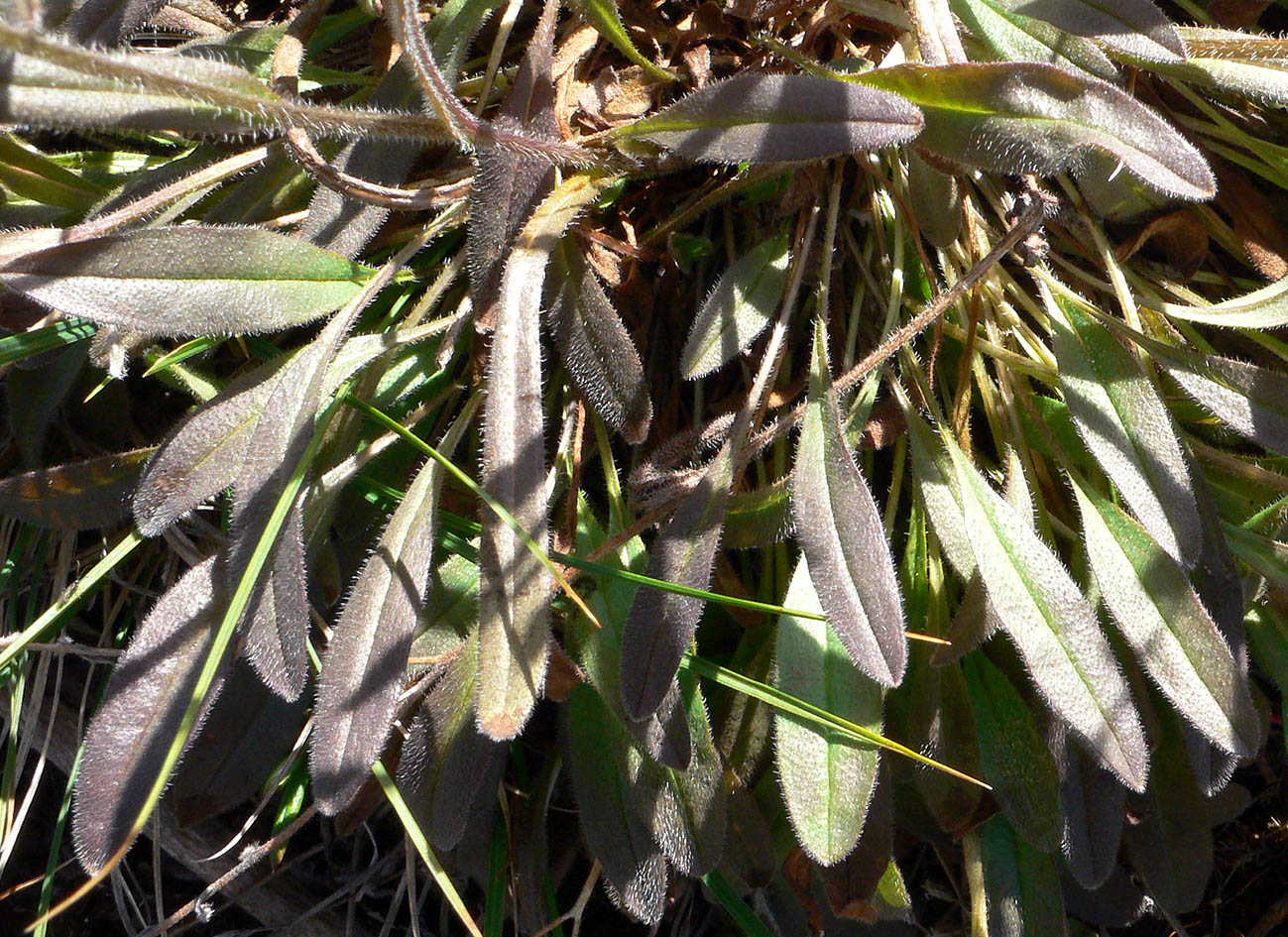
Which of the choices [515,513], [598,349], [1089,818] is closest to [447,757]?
[515,513]

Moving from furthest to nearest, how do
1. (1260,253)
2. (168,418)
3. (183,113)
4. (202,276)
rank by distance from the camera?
1. (168,418)
2. (1260,253)
3. (202,276)
4. (183,113)

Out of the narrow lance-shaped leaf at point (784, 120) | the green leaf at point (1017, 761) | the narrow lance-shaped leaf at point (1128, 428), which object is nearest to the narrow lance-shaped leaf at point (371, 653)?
the narrow lance-shaped leaf at point (784, 120)

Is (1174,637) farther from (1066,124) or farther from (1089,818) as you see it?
(1066,124)

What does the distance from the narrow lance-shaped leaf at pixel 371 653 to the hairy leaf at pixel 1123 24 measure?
731 millimetres

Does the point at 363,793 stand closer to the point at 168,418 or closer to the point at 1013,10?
the point at 168,418

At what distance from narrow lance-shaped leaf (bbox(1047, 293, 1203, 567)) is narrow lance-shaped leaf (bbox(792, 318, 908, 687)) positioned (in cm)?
25

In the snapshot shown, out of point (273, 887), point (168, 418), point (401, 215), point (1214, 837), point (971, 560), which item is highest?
point (401, 215)

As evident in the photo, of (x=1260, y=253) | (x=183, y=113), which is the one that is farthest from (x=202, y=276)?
(x=1260, y=253)

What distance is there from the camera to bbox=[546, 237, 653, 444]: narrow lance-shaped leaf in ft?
3.26

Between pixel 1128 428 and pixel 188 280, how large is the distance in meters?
0.88

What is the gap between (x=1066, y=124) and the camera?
838mm

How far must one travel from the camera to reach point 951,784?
1.03 meters

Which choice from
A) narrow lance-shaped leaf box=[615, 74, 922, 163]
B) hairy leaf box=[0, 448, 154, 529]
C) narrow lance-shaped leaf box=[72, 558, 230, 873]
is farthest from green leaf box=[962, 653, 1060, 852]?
hairy leaf box=[0, 448, 154, 529]

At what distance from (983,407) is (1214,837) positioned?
0.66 meters
